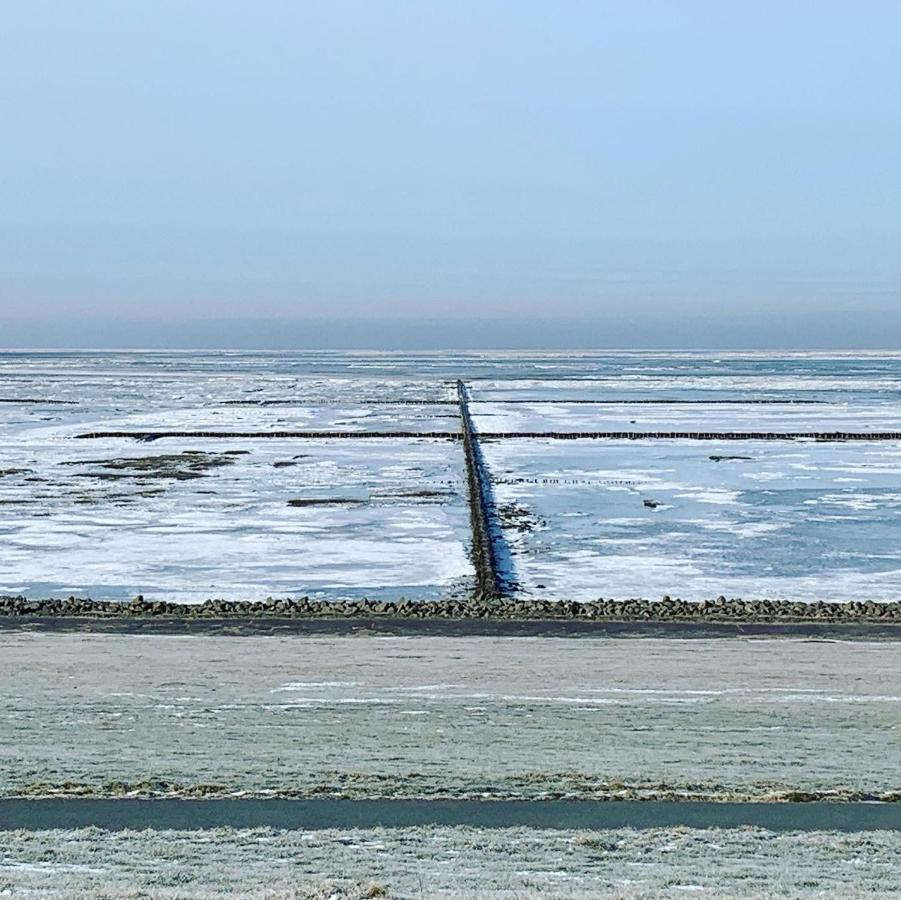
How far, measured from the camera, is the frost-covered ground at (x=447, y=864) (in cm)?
631

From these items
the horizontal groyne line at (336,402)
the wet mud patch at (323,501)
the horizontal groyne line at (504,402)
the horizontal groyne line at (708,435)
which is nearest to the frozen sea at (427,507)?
the wet mud patch at (323,501)

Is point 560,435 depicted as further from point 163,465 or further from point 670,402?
point 670,402

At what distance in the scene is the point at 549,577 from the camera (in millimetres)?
16516

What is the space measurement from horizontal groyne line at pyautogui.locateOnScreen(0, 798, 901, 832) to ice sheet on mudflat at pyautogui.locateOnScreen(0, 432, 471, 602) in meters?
7.38

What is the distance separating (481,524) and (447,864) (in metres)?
13.8

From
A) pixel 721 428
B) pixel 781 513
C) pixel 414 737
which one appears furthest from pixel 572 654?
pixel 721 428

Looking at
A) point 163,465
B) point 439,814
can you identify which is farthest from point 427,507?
point 439,814

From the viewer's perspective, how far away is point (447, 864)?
670 cm

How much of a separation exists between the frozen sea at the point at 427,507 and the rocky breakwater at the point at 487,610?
0.89m

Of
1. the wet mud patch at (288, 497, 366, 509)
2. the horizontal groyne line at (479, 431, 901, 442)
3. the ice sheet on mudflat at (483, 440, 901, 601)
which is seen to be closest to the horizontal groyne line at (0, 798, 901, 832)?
the ice sheet on mudflat at (483, 440, 901, 601)

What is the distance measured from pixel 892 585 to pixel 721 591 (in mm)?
2266

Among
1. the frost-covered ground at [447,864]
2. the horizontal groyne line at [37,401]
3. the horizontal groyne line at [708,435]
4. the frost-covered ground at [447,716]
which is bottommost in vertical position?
the frost-covered ground at [447,716]

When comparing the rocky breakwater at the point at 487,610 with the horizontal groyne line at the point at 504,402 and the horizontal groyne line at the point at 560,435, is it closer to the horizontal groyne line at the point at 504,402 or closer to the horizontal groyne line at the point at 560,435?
the horizontal groyne line at the point at 560,435

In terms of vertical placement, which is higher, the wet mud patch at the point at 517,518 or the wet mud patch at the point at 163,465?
the wet mud patch at the point at 163,465
